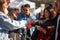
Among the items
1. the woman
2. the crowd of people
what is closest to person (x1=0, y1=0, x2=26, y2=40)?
the crowd of people

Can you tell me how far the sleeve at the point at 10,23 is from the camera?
163cm

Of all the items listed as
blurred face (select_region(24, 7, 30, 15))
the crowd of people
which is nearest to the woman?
the crowd of people

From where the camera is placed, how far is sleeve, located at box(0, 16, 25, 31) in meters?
1.63

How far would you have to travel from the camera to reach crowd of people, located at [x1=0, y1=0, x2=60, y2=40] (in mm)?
1609

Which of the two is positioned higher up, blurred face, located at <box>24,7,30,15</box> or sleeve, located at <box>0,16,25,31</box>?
blurred face, located at <box>24,7,30,15</box>

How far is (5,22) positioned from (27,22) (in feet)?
0.52

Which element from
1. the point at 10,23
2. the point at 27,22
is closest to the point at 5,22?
the point at 10,23

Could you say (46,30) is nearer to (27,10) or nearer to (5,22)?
(27,10)

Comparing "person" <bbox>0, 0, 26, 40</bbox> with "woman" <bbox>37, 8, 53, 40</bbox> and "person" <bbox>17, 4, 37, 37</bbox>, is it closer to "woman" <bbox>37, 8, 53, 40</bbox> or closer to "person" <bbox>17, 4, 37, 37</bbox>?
"person" <bbox>17, 4, 37, 37</bbox>

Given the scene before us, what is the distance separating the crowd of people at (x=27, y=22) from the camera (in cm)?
161

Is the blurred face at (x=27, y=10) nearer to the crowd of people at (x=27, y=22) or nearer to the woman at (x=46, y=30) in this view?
the crowd of people at (x=27, y=22)

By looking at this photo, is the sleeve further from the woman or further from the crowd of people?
the woman

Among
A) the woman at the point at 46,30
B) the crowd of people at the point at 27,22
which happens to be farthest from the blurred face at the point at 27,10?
the woman at the point at 46,30

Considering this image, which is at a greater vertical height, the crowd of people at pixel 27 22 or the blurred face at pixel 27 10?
the blurred face at pixel 27 10
